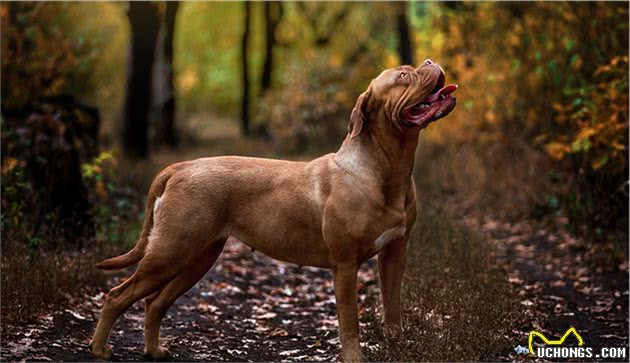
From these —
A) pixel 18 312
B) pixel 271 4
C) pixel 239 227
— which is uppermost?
pixel 271 4

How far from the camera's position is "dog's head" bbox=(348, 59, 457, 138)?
16.9ft

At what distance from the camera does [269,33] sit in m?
27.3

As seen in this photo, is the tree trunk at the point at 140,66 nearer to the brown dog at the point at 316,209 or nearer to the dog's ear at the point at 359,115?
the brown dog at the point at 316,209

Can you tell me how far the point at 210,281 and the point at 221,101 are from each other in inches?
1334

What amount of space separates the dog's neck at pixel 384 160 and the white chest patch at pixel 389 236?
0.17 meters

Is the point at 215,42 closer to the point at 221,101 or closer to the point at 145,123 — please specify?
Result: the point at 221,101

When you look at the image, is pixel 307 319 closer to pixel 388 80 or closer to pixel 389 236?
pixel 389 236

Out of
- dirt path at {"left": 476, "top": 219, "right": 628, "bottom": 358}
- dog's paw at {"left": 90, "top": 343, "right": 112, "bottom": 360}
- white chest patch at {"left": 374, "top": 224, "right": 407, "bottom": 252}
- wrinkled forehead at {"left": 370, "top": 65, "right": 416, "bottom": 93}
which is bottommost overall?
dirt path at {"left": 476, "top": 219, "right": 628, "bottom": 358}

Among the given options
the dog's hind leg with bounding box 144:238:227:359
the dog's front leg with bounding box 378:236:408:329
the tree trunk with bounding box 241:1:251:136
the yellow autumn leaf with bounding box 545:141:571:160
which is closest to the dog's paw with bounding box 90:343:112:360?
the dog's hind leg with bounding box 144:238:227:359

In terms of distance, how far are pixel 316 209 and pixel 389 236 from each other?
49 centimetres

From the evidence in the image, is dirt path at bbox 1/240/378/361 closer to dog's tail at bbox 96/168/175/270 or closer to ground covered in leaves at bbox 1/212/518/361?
ground covered in leaves at bbox 1/212/518/361

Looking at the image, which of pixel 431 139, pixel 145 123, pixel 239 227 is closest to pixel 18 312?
pixel 239 227

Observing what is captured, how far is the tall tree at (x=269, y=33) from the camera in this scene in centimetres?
2662

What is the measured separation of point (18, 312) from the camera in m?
6.04
